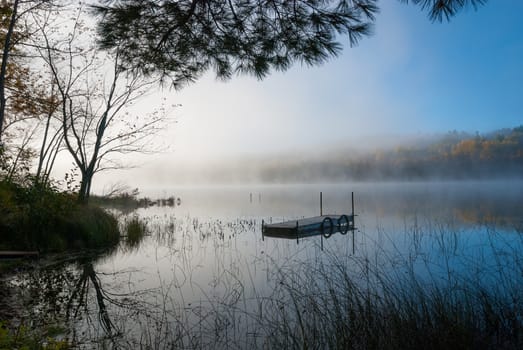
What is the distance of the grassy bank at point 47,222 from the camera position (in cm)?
976

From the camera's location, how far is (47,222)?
10578 mm

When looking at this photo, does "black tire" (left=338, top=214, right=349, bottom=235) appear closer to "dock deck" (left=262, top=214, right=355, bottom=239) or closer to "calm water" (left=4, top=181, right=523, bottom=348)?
"dock deck" (left=262, top=214, right=355, bottom=239)

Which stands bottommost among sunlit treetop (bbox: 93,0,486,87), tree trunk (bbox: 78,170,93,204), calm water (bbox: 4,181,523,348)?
calm water (bbox: 4,181,523,348)

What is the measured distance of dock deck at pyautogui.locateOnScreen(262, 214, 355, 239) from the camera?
16.9 m

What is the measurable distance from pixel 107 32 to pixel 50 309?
4546 mm

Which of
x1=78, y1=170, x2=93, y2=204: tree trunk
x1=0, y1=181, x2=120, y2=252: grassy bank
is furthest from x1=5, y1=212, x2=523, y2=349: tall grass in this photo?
x1=78, y1=170, x2=93, y2=204: tree trunk

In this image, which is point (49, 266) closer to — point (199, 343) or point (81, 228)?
point (81, 228)

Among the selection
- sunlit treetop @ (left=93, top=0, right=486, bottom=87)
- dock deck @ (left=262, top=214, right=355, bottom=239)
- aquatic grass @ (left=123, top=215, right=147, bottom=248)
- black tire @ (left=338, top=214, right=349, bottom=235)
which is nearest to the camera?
sunlit treetop @ (left=93, top=0, right=486, bottom=87)

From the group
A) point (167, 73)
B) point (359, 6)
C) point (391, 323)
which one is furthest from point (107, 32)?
point (391, 323)

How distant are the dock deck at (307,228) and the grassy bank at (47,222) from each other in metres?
7.37

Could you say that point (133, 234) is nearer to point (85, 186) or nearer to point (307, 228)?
point (85, 186)

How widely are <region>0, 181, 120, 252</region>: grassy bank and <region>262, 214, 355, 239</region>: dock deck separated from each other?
7.37 metres

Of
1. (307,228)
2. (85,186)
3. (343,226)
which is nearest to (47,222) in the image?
(85,186)

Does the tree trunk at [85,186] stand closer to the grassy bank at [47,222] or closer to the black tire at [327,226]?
the grassy bank at [47,222]
